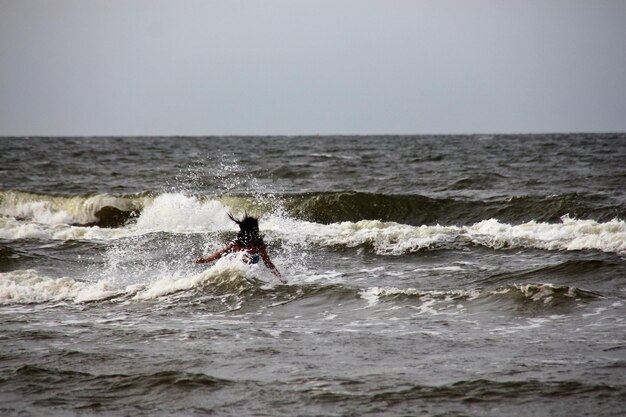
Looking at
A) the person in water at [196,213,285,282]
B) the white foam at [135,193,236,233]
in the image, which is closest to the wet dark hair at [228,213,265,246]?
the person in water at [196,213,285,282]

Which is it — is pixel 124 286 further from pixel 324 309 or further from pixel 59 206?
pixel 59 206

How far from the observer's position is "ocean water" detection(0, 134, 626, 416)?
7492 millimetres

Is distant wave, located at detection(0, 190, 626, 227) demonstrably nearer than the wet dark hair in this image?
No

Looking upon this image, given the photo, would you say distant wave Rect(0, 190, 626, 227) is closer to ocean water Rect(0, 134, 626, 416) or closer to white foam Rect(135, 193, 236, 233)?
ocean water Rect(0, 134, 626, 416)

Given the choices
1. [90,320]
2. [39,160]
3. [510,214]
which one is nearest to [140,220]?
[510,214]

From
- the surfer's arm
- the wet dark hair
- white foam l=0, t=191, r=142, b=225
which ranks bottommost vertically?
white foam l=0, t=191, r=142, b=225

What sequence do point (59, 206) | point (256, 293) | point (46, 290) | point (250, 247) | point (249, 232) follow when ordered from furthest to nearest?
point (59, 206)
point (250, 247)
point (249, 232)
point (46, 290)
point (256, 293)

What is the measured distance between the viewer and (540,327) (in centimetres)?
990

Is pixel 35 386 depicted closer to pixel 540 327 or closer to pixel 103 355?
pixel 103 355

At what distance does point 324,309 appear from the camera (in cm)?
1159

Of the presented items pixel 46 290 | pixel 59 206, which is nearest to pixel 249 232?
pixel 46 290

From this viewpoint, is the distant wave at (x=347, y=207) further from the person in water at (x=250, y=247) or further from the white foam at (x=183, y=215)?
the person in water at (x=250, y=247)

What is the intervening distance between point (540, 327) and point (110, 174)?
29.8m

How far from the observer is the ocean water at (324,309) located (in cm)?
749
